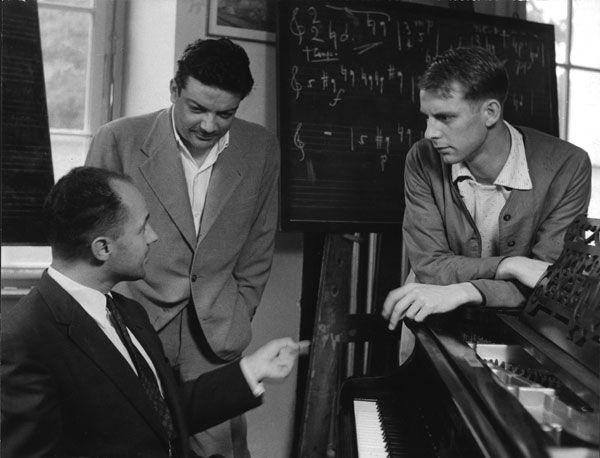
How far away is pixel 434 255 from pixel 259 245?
2.14ft

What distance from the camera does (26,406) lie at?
4.92ft

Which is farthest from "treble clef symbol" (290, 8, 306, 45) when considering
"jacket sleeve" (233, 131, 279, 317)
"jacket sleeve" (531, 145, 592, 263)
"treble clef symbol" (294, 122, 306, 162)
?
→ "jacket sleeve" (531, 145, 592, 263)

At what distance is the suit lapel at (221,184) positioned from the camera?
8.07 feet

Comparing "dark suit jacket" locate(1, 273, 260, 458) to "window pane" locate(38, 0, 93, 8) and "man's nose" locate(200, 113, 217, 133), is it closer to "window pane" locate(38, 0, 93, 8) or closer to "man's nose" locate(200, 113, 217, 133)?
"man's nose" locate(200, 113, 217, 133)

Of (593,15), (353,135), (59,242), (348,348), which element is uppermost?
(593,15)

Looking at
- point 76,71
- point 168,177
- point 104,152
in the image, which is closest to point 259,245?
point 168,177

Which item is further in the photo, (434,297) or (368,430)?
(434,297)

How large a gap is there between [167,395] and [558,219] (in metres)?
1.43

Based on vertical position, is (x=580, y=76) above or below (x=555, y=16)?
below

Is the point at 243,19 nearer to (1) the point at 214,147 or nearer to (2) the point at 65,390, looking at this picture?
(1) the point at 214,147

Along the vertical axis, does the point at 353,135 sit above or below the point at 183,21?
below

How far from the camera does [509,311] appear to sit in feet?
6.70

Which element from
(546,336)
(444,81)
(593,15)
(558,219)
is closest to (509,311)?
(546,336)

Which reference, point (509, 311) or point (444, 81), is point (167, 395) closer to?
point (509, 311)
